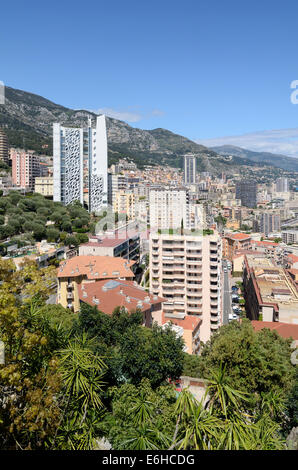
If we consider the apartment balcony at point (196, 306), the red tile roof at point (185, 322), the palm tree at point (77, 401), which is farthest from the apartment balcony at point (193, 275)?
the palm tree at point (77, 401)

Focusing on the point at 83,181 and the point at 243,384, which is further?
the point at 83,181

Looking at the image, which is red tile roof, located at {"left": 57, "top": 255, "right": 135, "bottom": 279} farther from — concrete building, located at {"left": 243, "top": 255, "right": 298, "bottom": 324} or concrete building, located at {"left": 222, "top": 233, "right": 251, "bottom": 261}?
concrete building, located at {"left": 222, "top": 233, "right": 251, "bottom": 261}

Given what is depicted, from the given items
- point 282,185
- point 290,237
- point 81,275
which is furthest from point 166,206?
point 282,185

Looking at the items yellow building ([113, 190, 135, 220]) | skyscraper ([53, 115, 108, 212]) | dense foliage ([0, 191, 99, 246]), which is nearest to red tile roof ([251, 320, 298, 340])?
dense foliage ([0, 191, 99, 246])

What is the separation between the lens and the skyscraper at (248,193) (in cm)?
10638

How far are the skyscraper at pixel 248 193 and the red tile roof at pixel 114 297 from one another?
316 feet

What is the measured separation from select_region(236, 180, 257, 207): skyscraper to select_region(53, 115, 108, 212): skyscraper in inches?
2562

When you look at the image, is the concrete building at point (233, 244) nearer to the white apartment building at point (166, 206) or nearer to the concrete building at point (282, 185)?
the white apartment building at point (166, 206)

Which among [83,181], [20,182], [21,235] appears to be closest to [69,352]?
[21,235]

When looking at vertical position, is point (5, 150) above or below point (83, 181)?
above
